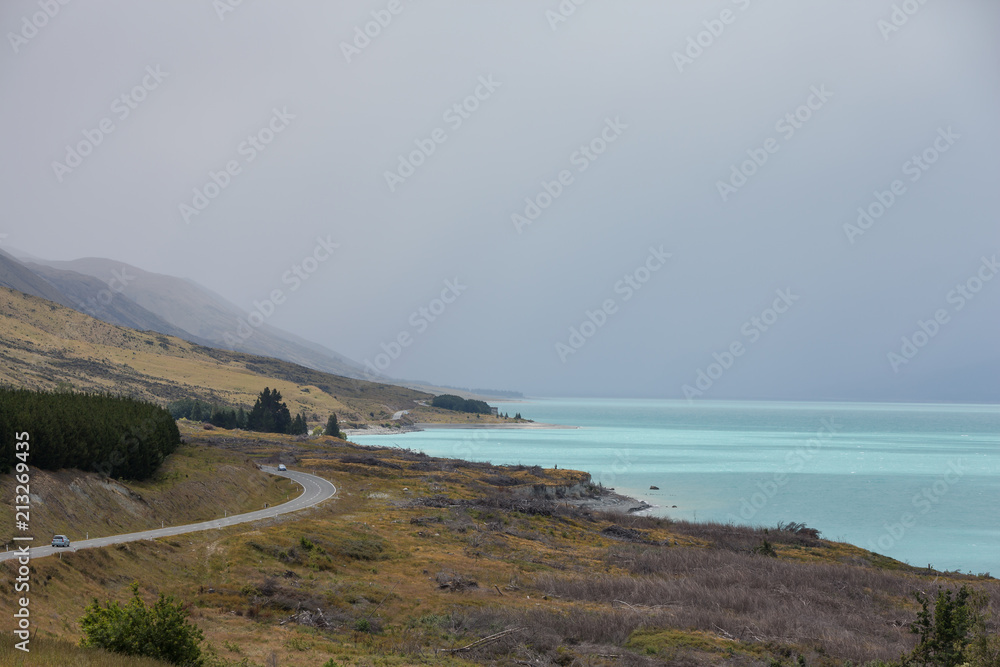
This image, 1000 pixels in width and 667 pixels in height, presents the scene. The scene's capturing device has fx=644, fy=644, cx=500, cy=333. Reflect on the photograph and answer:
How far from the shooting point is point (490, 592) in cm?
3203

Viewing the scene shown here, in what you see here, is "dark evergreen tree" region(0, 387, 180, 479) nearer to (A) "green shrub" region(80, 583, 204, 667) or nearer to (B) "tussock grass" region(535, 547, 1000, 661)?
(A) "green shrub" region(80, 583, 204, 667)

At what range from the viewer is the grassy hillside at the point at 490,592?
72.6 feet

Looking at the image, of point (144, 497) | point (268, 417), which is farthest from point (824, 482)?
point (268, 417)

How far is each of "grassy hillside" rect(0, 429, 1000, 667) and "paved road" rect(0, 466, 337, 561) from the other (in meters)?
1.65

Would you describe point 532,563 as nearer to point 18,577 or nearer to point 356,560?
point 356,560

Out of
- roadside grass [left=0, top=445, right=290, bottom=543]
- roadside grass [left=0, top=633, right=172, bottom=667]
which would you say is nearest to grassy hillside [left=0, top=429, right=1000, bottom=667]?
roadside grass [left=0, top=445, right=290, bottom=543]

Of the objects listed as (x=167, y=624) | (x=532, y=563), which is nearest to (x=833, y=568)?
(x=532, y=563)

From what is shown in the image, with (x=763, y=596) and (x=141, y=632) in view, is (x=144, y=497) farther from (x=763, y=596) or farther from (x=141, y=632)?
(x=763, y=596)

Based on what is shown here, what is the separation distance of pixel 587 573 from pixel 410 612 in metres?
13.2

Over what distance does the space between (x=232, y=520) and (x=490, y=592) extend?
71.9 ft

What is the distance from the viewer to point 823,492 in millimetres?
96000

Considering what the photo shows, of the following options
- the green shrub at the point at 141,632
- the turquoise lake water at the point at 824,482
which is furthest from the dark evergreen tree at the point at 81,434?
the turquoise lake water at the point at 824,482

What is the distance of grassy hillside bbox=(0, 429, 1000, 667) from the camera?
22.1 m

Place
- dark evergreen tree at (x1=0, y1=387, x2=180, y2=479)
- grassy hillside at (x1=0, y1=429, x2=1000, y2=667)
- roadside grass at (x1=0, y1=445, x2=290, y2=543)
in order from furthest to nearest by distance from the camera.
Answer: dark evergreen tree at (x1=0, y1=387, x2=180, y2=479) → roadside grass at (x1=0, y1=445, x2=290, y2=543) → grassy hillside at (x1=0, y1=429, x2=1000, y2=667)
